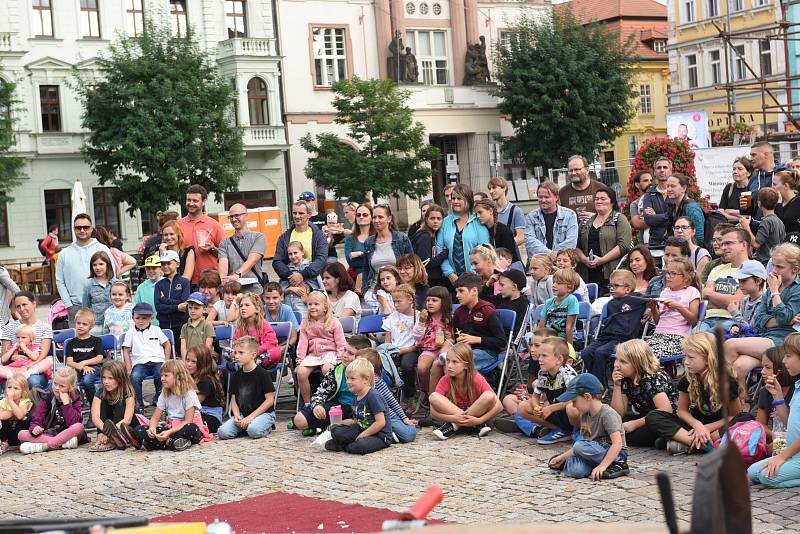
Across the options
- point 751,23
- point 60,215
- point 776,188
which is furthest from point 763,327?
point 751,23

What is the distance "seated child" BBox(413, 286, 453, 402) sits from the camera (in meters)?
11.5

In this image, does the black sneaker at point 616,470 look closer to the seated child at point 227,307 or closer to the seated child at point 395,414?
the seated child at point 395,414

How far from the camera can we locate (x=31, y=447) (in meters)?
11.7

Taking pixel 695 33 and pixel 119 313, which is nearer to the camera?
pixel 119 313

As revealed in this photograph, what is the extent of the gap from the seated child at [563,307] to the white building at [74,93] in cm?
3428

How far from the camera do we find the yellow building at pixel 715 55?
52.5 metres

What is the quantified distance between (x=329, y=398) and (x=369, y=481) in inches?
82.0

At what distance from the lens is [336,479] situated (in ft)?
30.9

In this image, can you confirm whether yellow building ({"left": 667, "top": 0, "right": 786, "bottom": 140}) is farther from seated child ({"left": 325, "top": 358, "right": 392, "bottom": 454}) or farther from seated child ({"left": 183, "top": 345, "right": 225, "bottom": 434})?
seated child ({"left": 325, "top": 358, "right": 392, "bottom": 454})

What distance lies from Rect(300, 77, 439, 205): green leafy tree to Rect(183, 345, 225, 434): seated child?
33295 mm

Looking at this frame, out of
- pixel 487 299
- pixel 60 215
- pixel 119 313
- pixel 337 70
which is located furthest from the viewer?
pixel 337 70

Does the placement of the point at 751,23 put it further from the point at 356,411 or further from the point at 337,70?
the point at 356,411

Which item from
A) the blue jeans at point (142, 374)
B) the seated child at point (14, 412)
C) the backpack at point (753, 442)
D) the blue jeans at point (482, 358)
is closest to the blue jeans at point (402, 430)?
the blue jeans at point (482, 358)

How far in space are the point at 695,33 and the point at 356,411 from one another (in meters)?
49.8
